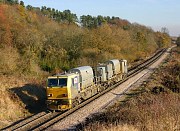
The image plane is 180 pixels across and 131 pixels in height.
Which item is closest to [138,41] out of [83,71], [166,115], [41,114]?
[83,71]

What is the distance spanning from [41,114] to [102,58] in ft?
101

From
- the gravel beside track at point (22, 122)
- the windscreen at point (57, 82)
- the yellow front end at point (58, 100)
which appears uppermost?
the windscreen at point (57, 82)

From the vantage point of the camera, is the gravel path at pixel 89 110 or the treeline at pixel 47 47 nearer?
the gravel path at pixel 89 110

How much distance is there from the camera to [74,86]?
2603 cm

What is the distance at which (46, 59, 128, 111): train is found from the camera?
24875 millimetres

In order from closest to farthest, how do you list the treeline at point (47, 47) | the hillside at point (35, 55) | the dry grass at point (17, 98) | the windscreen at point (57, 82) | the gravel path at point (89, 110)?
the gravel path at point (89, 110) → the dry grass at point (17, 98) → the windscreen at point (57, 82) → the hillside at point (35, 55) → the treeline at point (47, 47)

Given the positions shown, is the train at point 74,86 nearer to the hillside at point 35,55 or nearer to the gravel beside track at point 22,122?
the gravel beside track at point 22,122

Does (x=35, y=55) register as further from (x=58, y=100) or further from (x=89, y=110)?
(x=89, y=110)

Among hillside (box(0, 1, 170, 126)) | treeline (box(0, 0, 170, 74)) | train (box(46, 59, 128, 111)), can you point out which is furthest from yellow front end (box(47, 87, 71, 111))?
treeline (box(0, 0, 170, 74))

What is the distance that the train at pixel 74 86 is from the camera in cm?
2488

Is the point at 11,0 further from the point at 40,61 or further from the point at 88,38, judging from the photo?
the point at 40,61

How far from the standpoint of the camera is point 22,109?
24.8m

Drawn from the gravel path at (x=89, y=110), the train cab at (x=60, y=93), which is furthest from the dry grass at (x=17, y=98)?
the gravel path at (x=89, y=110)

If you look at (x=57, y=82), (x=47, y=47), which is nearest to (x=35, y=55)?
(x=47, y=47)
